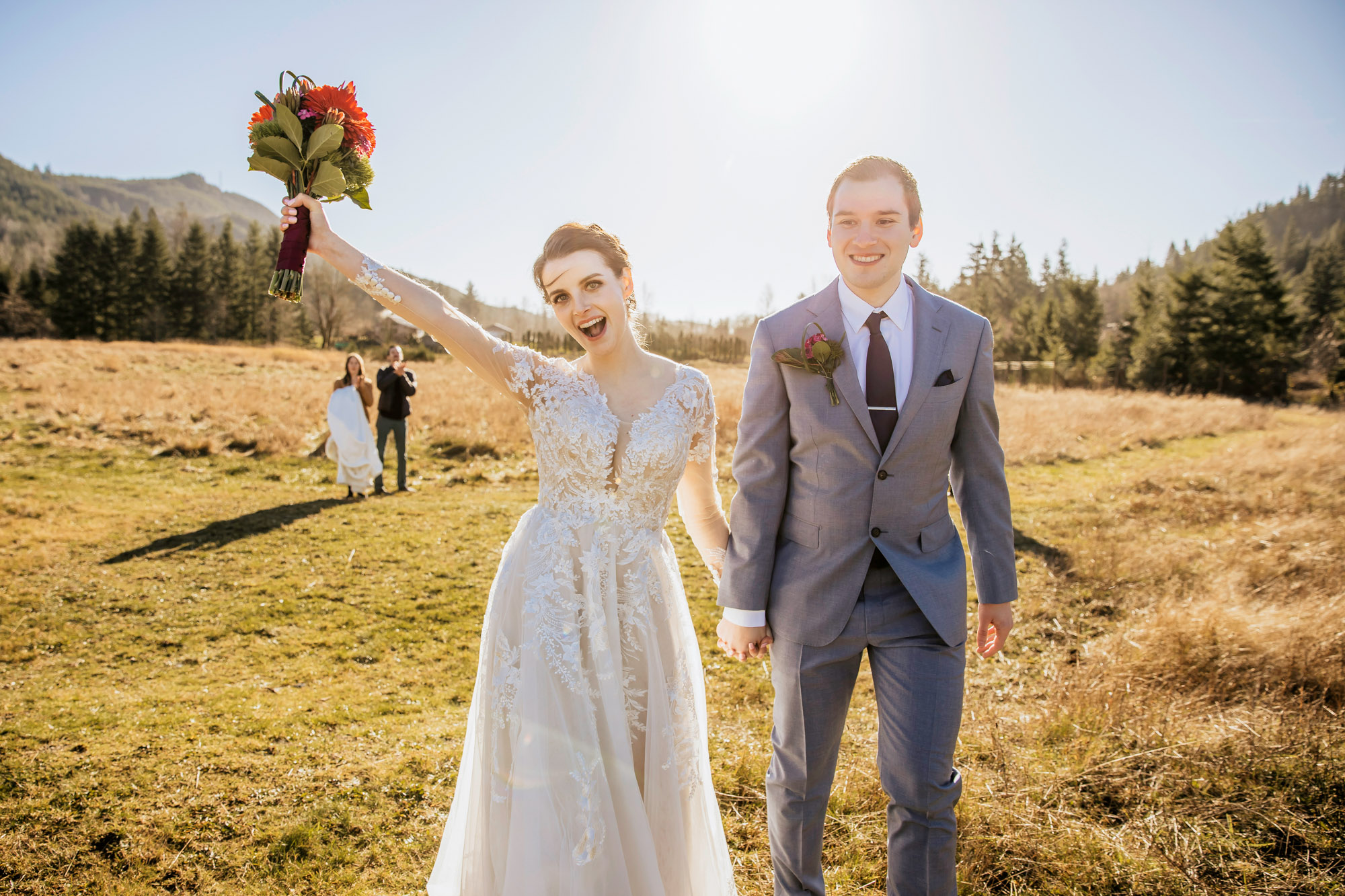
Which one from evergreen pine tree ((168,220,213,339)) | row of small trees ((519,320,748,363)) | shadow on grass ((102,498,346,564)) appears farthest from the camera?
evergreen pine tree ((168,220,213,339))

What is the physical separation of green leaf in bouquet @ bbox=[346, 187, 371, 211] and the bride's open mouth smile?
98 centimetres

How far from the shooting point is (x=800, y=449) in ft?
7.50

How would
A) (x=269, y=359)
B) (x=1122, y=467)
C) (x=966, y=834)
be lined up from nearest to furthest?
(x=966, y=834), (x=1122, y=467), (x=269, y=359)

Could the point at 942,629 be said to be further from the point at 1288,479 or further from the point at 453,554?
the point at 1288,479

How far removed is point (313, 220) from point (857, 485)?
2.22 metres

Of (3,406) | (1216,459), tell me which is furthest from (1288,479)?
(3,406)

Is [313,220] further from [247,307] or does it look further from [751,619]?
[247,307]

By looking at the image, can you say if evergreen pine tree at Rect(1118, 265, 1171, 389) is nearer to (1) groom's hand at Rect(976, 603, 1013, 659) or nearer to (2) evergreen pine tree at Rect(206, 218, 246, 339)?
(1) groom's hand at Rect(976, 603, 1013, 659)

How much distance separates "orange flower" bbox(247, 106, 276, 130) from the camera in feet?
7.99

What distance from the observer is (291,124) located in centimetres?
239

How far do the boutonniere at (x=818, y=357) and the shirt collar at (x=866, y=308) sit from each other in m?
0.16

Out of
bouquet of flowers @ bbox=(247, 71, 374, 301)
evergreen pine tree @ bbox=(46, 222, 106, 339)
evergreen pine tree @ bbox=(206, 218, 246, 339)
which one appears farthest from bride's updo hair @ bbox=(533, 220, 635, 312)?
evergreen pine tree @ bbox=(46, 222, 106, 339)

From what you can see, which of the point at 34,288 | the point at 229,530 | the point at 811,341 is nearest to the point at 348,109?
the point at 811,341

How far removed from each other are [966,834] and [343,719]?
12.8 feet
